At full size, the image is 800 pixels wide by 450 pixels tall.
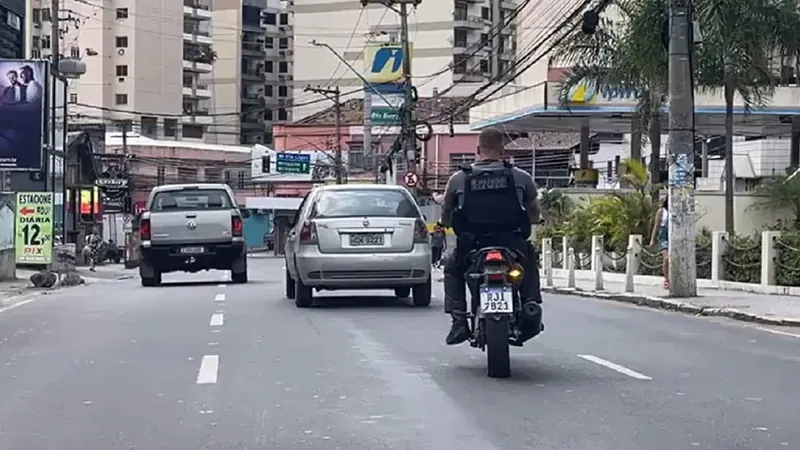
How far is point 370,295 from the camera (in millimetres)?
19969

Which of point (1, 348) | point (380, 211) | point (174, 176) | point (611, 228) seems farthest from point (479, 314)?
point (174, 176)

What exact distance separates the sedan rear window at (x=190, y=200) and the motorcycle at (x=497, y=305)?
52.1 ft

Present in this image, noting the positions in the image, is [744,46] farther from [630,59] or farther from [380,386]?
[380,386]

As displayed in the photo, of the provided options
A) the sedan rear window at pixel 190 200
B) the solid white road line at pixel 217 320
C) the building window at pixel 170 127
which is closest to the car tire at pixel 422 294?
the solid white road line at pixel 217 320

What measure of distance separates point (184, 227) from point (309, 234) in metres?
8.77

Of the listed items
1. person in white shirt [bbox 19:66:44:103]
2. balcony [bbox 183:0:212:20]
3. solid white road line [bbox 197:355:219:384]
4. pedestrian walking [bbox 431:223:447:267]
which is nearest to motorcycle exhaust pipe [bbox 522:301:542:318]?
solid white road line [bbox 197:355:219:384]

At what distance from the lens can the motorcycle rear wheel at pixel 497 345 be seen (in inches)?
378

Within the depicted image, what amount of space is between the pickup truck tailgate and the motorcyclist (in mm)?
15495

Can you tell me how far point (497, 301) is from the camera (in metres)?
9.52

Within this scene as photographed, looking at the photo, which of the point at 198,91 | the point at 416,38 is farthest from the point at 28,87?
the point at 198,91

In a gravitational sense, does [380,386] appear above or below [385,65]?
below

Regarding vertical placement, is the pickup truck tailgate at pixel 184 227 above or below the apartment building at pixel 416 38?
below

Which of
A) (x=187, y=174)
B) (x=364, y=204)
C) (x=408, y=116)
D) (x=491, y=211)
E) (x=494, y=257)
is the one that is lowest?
(x=494, y=257)

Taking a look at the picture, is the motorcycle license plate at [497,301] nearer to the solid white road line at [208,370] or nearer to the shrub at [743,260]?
the solid white road line at [208,370]
